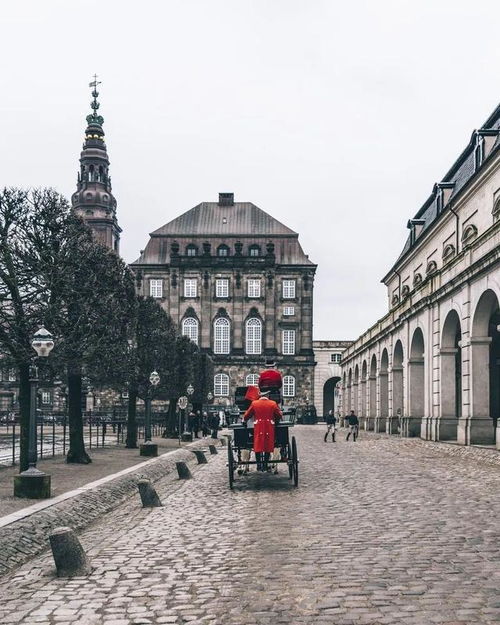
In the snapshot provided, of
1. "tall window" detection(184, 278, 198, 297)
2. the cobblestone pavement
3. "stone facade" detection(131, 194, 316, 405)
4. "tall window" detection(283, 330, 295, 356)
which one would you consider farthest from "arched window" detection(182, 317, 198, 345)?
the cobblestone pavement

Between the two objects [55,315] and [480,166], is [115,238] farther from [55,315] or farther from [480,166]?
[55,315]

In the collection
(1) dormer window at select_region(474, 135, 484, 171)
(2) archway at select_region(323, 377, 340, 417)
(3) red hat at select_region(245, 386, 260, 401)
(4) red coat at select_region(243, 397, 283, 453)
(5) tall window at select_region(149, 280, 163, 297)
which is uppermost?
(5) tall window at select_region(149, 280, 163, 297)

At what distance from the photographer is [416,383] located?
3891 cm

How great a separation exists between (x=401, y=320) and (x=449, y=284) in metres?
10.8

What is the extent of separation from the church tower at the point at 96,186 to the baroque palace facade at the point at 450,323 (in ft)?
208

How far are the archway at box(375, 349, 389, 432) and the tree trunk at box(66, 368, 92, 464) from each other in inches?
1134

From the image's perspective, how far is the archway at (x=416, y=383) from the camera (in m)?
38.8

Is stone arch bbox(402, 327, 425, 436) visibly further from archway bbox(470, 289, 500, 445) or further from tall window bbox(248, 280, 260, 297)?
tall window bbox(248, 280, 260, 297)

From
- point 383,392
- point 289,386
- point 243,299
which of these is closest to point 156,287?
point 243,299

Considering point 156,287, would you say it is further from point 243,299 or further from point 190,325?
point 243,299

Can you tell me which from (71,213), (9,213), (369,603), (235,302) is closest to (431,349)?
(71,213)

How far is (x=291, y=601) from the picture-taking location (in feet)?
22.0

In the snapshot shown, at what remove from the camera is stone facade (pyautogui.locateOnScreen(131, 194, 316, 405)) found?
99.1 m

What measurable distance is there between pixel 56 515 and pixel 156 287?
293 feet
